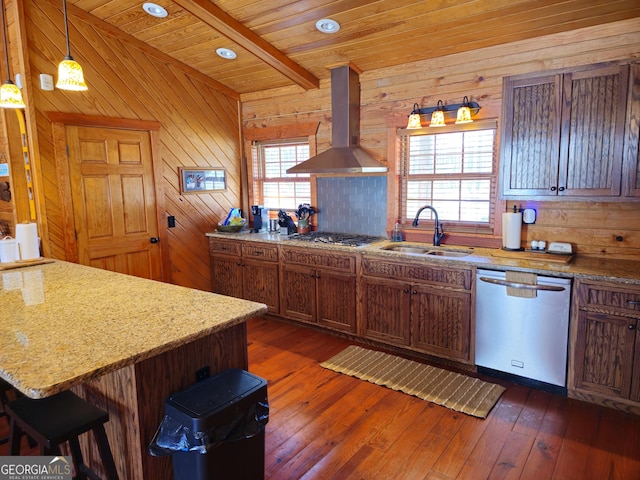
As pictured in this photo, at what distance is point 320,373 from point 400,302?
2.85 feet

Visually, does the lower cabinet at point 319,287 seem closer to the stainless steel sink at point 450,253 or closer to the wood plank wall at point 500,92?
the stainless steel sink at point 450,253

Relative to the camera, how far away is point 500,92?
3359mm

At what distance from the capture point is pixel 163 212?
4.50 meters

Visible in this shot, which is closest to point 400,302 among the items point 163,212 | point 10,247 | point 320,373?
point 320,373

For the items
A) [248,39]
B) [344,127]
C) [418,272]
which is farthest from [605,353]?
[248,39]

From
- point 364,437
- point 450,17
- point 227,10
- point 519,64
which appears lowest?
point 364,437

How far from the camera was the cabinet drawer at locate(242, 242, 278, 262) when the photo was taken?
4.31 m

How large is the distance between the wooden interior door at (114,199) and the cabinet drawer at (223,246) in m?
0.62

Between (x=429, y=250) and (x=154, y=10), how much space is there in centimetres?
306

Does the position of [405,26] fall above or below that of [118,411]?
above

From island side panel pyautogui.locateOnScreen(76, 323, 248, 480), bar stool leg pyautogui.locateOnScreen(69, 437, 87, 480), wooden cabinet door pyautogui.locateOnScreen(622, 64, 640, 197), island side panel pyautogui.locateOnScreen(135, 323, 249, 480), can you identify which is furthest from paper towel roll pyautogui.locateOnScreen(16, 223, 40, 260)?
wooden cabinet door pyautogui.locateOnScreen(622, 64, 640, 197)

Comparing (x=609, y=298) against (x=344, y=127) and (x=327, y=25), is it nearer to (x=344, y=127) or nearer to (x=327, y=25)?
(x=344, y=127)

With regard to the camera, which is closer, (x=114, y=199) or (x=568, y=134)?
(x=568, y=134)

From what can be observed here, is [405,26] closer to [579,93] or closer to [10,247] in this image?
[579,93]
